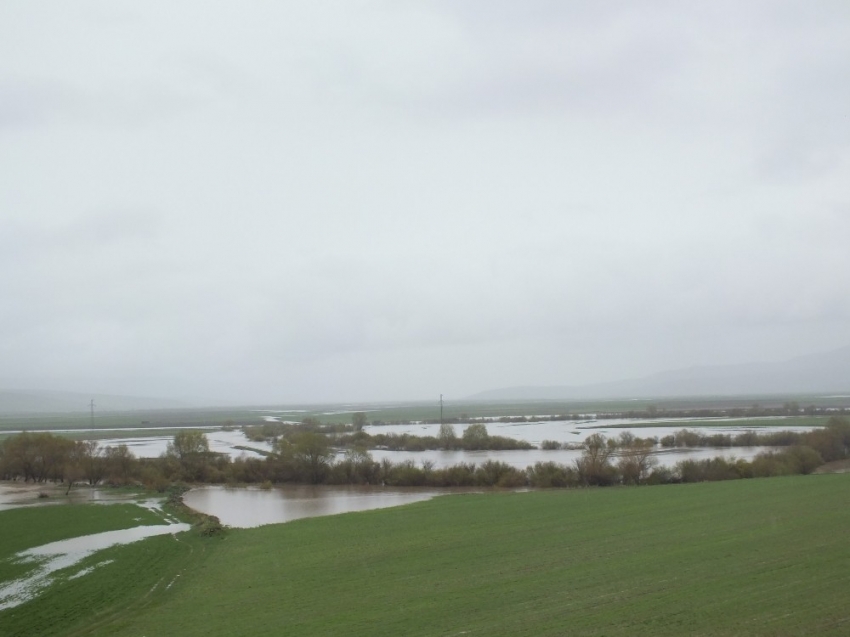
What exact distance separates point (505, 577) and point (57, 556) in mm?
21275

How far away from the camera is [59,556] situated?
29.4 metres

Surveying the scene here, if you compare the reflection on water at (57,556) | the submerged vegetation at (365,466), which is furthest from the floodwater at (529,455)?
the reflection on water at (57,556)

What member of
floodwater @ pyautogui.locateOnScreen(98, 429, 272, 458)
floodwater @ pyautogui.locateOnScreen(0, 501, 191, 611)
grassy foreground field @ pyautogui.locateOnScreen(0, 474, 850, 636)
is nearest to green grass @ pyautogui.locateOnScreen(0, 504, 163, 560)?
floodwater @ pyautogui.locateOnScreen(0, 501, 191, 611)

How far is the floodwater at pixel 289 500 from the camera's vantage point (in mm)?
45125

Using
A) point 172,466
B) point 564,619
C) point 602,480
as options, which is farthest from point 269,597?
point 172,466

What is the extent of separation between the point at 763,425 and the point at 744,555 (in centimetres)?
9559

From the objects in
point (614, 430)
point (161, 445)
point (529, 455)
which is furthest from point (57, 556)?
point (614, 430)

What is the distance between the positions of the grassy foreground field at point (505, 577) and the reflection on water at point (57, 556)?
102 centimetres

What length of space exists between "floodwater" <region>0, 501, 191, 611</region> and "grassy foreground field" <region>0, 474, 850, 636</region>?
99 cm

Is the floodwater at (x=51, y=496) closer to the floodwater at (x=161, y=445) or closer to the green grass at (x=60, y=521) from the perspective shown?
the green grass at (x=60, y=521)

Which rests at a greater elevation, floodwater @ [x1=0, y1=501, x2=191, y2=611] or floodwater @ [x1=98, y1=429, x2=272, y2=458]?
floodwater @ [x1=0, y1=501, x2=191, y2=611]

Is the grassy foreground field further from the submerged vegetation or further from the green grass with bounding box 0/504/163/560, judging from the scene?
the submerged vegetation

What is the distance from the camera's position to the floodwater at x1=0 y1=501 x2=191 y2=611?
75.5 feet

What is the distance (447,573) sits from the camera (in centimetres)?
2228
